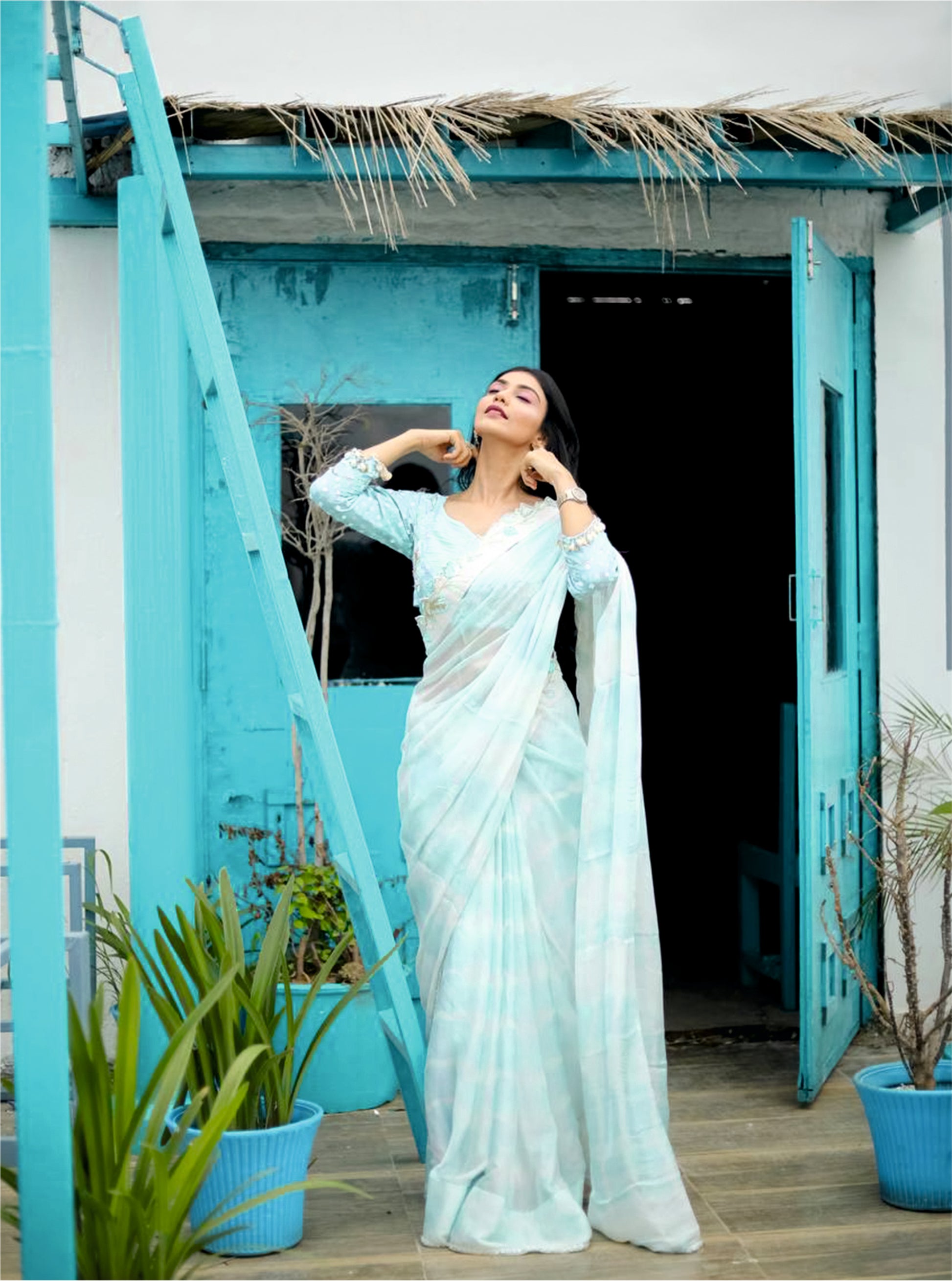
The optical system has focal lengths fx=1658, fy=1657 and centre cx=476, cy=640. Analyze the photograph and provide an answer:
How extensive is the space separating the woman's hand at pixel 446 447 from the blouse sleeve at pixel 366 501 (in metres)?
0.11

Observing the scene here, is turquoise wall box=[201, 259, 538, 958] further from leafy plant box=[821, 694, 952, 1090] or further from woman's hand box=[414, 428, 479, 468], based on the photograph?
leafy plant box=[821, 694, 952, 1090]

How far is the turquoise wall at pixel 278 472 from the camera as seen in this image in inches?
190

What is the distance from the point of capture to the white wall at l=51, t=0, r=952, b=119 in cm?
480

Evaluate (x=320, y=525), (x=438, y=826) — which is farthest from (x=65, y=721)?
(x=438, y=826)

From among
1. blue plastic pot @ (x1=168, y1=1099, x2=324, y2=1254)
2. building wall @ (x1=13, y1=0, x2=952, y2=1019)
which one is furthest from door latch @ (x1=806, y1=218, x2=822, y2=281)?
blue plastic pot @ (x1=168, y1=1099, x2=324, y2=1254)

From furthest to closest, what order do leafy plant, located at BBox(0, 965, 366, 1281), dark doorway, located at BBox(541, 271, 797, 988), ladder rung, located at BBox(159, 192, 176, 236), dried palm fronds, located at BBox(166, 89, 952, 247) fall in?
dark doorway, located at BBox(541, 271, 797, 988) < dried palm fronds, located at BBox(166, 89, 952, 247) < ladder rung, located at BBox(159, 192, 176, 236) < leafy plant, located at BBox(0, 965, 366, 1281)

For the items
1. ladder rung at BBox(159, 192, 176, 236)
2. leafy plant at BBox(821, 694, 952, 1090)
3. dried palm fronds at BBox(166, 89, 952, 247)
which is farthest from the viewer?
dried palm fronds at BBox(166, 89, 952, 247)

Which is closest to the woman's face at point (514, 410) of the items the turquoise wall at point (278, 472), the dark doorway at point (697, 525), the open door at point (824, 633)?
the open door at point (824, 633)

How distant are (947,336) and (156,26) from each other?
101 inches

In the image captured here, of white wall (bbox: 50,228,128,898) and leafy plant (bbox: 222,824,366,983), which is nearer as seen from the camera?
leafy plant (bbox: 222,824,366,983)

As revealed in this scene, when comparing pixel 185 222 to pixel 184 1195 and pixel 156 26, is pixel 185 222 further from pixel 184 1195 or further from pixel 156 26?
pixel 184 1195

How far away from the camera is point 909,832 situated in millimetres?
4812

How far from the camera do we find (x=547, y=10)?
16.2 feet

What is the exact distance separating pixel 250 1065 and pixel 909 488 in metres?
2.91
